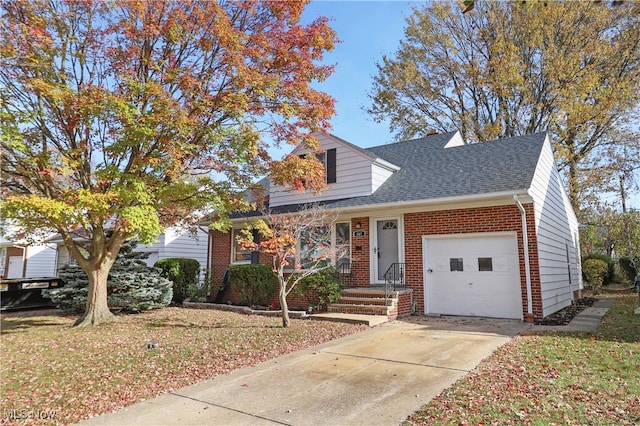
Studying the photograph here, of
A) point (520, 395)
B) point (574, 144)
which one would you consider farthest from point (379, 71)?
point (520, 395)

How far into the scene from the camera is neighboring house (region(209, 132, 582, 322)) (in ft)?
30.3

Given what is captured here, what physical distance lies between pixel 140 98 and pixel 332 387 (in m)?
6.68

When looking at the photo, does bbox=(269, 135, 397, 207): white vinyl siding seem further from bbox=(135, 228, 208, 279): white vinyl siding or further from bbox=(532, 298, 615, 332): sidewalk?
bbox=(135, 228, 208, 279): white vinyl siding

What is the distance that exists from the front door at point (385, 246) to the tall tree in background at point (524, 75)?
1344 cm

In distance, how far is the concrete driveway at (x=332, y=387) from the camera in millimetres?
3801

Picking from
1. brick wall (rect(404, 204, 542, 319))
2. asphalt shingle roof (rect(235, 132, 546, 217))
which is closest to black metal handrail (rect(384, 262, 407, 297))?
brick wall (rect(404, 204, 542, 319))

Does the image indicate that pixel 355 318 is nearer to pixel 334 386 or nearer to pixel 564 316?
pixel 334 386

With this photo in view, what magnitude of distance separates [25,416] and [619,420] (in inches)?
225

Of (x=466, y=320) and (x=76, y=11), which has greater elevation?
(x=76, y=11)

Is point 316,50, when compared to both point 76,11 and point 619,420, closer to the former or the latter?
point 76,11

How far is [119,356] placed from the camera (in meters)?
6.22

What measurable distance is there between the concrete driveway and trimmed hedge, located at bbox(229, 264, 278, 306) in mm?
5212

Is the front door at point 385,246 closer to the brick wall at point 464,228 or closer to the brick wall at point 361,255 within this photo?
the brick wall at point 361,255

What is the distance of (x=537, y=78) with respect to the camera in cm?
2117
